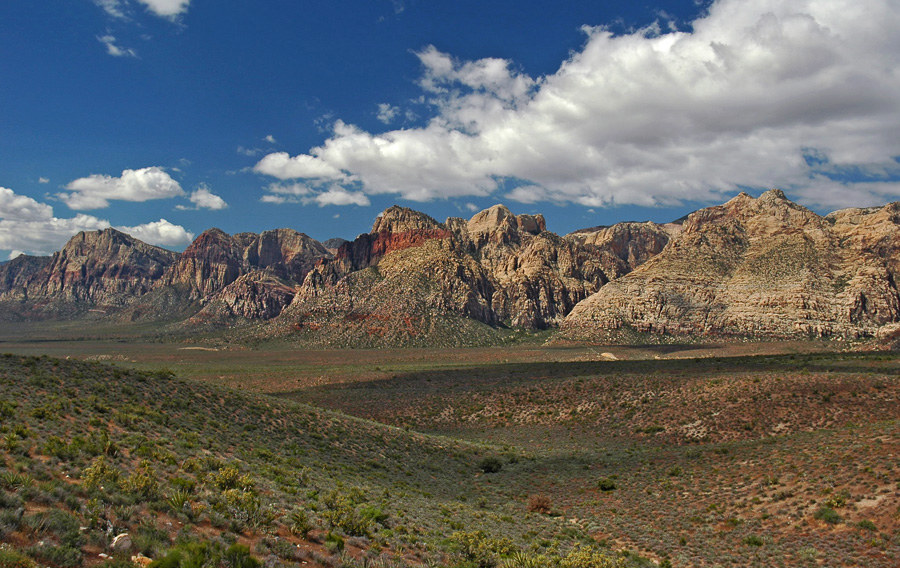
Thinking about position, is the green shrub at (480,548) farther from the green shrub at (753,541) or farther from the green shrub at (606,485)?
the green shrub at (606,485)

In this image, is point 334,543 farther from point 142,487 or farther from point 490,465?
point 490,465

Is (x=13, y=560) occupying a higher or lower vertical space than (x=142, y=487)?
higher

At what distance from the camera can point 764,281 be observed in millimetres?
134250

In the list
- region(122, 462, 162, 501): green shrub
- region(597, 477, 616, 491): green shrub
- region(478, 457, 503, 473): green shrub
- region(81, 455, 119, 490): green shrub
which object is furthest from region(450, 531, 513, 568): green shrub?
region(478, 457, 503, 473): green shrub

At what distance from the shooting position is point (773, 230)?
145500 mm

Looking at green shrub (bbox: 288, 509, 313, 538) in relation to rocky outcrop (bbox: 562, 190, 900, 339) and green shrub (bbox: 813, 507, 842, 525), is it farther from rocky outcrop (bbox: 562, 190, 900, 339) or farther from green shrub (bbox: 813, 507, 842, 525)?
rocky outcrop (bbox: 562, 190, 900, 339)

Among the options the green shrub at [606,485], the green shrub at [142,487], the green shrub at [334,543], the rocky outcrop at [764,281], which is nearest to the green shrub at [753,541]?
the green shrub at [606,485]

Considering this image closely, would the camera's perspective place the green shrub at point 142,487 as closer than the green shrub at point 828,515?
Yes

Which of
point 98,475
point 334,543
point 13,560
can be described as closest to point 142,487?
point 98,475

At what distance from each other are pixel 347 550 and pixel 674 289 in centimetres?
16037

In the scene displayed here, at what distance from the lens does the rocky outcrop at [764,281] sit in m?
125

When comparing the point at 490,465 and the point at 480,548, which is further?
the point at 490,465

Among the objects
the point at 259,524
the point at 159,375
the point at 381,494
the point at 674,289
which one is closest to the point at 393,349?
the point at 674,289

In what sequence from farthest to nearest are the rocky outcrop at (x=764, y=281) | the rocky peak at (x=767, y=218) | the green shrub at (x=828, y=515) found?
the rocky peak at (x=767, y=218)
the rocky outcrop at (x=764, y=281)
the green shrub at (x=828, y=515)
